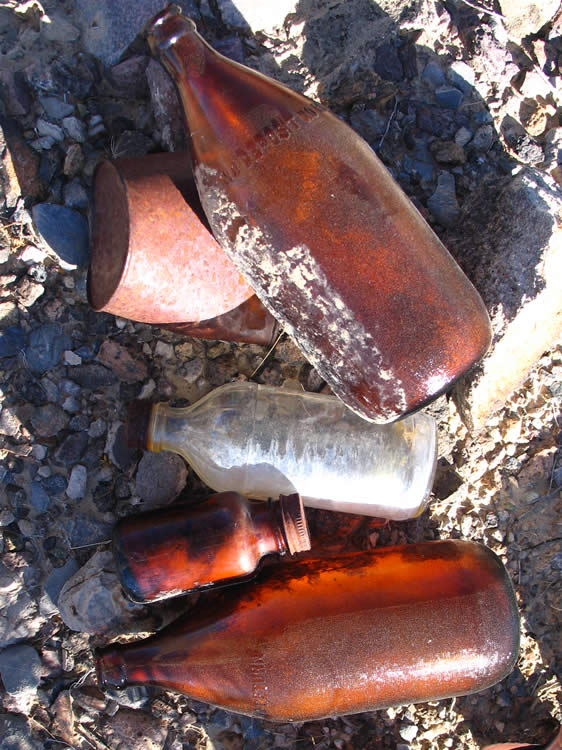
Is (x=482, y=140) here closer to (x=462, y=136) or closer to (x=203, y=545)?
(x=462, y=136)

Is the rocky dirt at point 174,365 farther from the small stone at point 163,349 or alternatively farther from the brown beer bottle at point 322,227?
the brown beer bottle at point 322,227

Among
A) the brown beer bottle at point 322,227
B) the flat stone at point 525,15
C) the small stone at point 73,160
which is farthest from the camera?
the flat stone at point 525,15

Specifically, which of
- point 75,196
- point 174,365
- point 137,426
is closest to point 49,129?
point 75,196

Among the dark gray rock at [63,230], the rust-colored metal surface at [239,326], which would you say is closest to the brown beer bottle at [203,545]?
the rust-colored metal surface at [239,326]

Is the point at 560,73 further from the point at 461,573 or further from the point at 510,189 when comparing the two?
the point at 461,573

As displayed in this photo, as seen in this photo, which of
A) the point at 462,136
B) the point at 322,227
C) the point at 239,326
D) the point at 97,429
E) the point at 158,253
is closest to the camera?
the point at 322,227

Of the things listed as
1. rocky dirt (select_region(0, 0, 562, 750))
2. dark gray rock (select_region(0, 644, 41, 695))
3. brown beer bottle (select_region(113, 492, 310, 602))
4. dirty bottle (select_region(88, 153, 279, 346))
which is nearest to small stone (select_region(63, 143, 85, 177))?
rocky dirt (select_region(0, 0, 562, 750))
